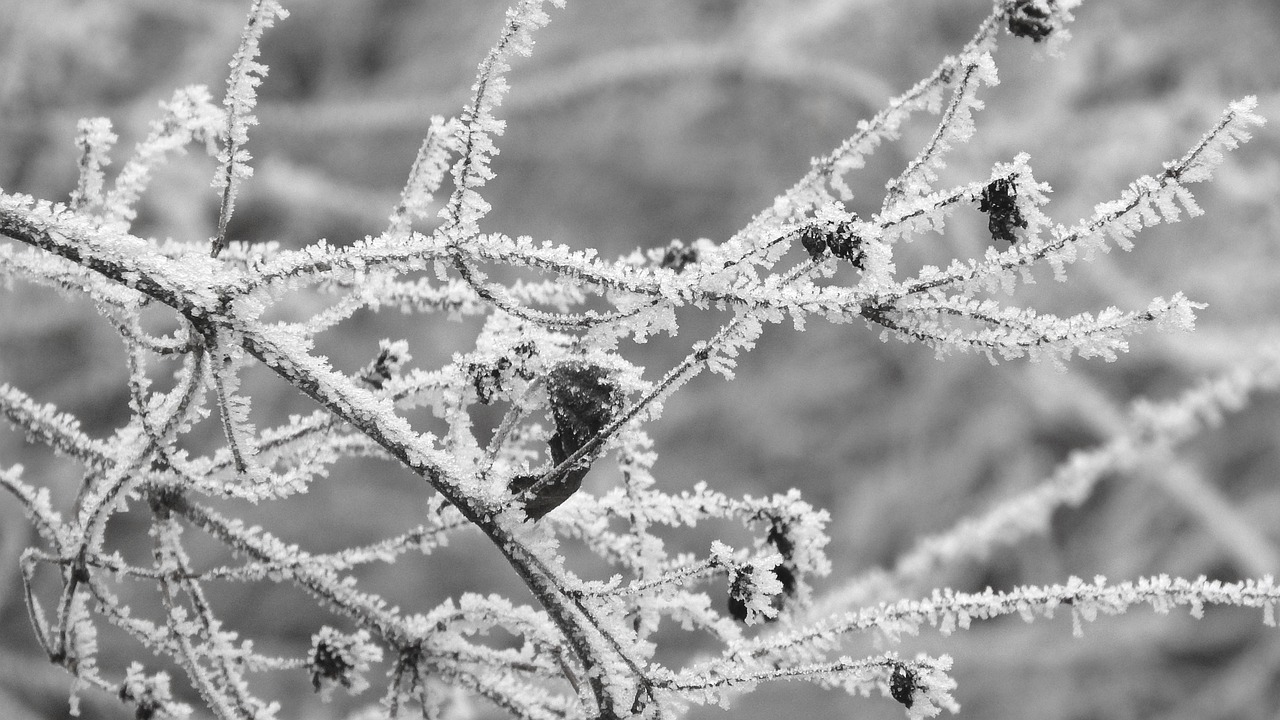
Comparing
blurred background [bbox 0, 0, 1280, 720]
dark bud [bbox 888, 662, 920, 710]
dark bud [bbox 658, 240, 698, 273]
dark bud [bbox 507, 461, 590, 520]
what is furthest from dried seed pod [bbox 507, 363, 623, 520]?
blurred background [bbox 0, 0, 1280, 720]

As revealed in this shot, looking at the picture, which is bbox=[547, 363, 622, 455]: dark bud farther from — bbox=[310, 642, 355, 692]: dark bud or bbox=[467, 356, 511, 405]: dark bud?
bbox=[310, 642, 355, 692]: dark bud

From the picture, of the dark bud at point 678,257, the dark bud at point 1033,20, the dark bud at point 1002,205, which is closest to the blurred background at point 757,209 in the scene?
the dark bud at point 678,257

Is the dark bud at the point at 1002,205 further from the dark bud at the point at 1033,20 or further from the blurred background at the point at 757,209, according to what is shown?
the blurred background at the point at 757,209

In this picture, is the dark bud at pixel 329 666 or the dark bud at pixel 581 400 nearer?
the dark bud at pixel 581 400

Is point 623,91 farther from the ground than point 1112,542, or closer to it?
farther from the ground

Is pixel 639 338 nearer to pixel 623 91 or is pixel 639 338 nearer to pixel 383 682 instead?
pixel 623 91

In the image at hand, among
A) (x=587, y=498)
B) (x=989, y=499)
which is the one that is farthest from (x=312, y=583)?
(x=989, y=499)

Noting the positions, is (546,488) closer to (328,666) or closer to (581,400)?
(581,400)
